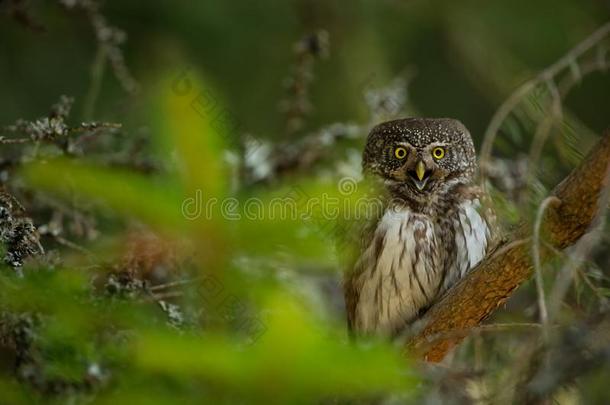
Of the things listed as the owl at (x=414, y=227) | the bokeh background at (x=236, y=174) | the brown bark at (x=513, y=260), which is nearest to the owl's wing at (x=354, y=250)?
the owl at (x=414, y=227)

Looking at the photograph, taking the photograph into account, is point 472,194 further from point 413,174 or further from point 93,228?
point 93,228

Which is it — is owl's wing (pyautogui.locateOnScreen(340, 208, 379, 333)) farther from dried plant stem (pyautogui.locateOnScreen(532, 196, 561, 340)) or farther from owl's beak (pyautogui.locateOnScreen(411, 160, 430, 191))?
dried plant stem (pyautogui.locateOnScreen(532, 196, 561, 340))

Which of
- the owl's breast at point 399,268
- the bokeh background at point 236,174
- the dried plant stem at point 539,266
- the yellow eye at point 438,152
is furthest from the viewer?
the yellow eye at point 438,152

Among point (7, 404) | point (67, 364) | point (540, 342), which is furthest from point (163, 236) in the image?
point (540, 342)

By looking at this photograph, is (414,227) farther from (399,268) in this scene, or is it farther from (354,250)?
(354,250)

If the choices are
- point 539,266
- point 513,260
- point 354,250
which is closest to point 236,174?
point 354,250

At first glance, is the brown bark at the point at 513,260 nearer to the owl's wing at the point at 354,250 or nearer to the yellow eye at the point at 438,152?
the owl's wing at the point at 354,250

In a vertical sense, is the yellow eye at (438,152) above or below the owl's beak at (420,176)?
above

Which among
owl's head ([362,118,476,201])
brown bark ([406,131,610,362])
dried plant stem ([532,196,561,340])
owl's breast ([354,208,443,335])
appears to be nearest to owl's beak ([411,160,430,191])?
owl's head ([362,118,476,201])
